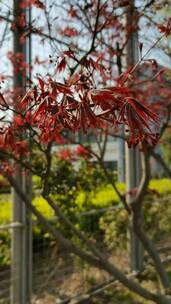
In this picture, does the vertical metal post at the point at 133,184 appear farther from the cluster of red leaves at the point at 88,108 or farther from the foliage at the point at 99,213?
the cluster of red leaves at the point at 88,108

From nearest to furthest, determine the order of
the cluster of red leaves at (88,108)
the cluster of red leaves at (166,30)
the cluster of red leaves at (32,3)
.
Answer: the cluster of red leaves at (88,108)
the cluster of red leaves at (166,30)
the cluster of red leaves at (32,3)

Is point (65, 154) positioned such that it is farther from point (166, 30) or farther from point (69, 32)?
point (166, 30)

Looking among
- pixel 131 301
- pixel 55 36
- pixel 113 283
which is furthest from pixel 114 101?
pixel 113 283

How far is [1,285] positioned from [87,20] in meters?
2.40

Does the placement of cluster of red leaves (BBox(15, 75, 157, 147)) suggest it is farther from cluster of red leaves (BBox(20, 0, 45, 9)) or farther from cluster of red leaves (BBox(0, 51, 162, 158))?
cluster of red leaves (BBox(20, 0, 45, 9))

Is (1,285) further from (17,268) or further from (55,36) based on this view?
(55,36)

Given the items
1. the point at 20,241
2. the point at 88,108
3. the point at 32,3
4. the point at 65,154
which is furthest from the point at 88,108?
the point at 65,154

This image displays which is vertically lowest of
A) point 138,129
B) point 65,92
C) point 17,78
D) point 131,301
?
point 131,301

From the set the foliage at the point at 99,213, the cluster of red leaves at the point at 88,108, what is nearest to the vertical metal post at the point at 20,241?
the foliage at the point at 99,213

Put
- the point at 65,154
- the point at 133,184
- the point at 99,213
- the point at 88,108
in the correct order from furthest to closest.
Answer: the point at 133,184 → the point at 99,213 → the point at 65,154 → the point at 88,108

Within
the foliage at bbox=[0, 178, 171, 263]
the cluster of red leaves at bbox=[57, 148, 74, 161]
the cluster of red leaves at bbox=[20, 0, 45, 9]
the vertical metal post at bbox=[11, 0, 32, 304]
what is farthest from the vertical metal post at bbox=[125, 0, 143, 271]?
the cluster of red leaves at bbox=[20, 0, 45, 9]

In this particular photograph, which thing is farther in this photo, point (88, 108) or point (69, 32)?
point (69, 32)

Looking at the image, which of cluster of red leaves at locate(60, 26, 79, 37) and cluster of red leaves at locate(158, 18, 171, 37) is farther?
cluster of red leaves at locate(60, 26, 79, 37)

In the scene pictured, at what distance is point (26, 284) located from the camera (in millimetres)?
4090
